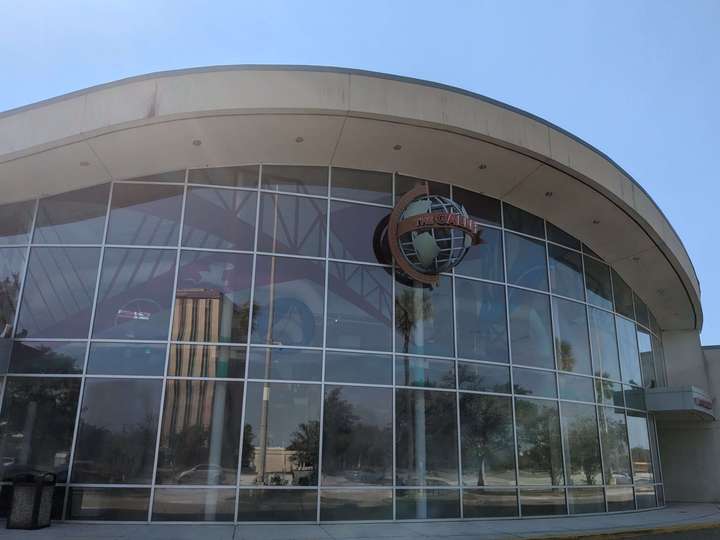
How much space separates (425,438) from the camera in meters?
13.4

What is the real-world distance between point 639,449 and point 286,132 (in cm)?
1424

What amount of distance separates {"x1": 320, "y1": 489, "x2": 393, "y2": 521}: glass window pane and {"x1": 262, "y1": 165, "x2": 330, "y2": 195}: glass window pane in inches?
266

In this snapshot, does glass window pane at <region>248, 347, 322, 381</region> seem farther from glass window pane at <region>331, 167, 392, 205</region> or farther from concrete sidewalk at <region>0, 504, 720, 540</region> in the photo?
glass window pane at <region>331, 167, 392, 205</region>

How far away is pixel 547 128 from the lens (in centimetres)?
1500

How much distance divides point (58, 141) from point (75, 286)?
3.09 m

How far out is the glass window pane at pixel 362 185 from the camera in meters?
14.5

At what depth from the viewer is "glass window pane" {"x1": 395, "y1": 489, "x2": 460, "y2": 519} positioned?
41.8 feet

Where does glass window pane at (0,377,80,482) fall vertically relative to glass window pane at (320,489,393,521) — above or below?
above

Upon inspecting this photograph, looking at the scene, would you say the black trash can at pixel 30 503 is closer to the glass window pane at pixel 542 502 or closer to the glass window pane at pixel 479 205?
the glass window pane at pixel 542 502

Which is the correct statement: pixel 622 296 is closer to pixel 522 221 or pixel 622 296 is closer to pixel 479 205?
pixel 522 221

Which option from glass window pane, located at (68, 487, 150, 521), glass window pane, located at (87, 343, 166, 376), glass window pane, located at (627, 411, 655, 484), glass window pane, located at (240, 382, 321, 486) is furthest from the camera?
glass window pane, located at (627, 411, 655, 484)

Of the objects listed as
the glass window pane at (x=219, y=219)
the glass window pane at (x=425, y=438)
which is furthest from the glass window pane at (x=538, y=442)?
the glass window pane at (x=219, y=219)

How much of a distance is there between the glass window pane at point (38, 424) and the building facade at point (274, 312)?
Result: 41mm

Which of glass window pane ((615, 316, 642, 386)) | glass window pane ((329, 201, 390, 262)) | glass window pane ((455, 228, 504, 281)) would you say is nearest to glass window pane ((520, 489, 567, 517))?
glass window pane ((455, 228, 504, 281))
